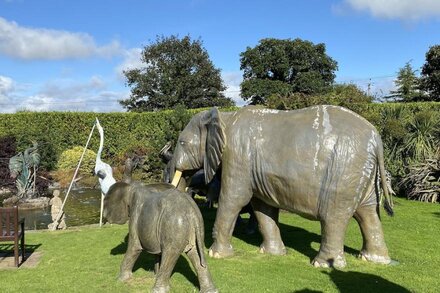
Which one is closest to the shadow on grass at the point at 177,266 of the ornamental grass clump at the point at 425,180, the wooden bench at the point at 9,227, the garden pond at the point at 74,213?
Result: the wooden bench at the point at 9,227

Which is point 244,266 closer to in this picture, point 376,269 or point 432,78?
point 376,269

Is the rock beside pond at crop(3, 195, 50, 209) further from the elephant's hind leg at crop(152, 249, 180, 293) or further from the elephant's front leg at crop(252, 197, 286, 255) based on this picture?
the elephant's hind leg at crop(152, 249, 180, 293)

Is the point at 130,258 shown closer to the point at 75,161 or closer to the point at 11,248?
the point at 11,248

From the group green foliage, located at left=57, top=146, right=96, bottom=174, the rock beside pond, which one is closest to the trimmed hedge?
green foliage, located at left=57, top=146, right=96, bottom=174

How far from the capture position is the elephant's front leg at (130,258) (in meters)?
5.91

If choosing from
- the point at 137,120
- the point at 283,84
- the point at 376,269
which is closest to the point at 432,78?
the point at 283,84

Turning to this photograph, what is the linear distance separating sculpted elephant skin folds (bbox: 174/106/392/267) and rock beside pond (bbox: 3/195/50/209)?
9701 millimetres

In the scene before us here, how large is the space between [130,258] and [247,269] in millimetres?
1870

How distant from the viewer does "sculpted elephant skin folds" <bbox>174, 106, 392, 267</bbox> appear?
21.6ft

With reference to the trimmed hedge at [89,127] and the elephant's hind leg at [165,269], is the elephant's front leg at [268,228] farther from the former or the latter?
the trimmed hedge at [89,127]

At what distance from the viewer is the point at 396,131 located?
15883mm

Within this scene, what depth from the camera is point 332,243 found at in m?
6.73

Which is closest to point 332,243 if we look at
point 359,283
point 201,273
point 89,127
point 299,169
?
point 359,283

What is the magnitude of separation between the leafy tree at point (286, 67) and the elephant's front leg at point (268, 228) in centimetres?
3804
